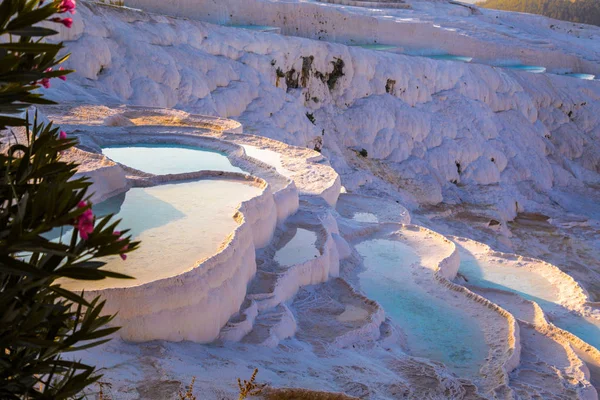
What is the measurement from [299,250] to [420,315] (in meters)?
1.53

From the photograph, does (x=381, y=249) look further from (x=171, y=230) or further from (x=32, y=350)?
(x=32, y=350)

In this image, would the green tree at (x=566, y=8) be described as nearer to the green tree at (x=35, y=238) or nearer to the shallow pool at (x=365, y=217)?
the shallow pool at (x=365, y=217)

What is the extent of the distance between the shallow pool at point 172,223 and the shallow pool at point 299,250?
710 mm

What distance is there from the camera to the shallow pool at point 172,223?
522 centimetres

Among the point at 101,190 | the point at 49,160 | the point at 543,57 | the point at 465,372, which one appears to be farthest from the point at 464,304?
the point at 543,57

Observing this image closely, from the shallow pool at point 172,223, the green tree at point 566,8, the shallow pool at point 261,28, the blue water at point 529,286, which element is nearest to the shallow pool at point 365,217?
the blue water at point 529,286

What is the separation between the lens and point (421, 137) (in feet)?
60.0

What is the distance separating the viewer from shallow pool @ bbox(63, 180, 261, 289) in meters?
5.22

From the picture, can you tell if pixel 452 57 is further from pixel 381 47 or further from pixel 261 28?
pixel 261 28

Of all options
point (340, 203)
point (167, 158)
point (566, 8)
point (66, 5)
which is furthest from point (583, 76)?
point (566, 8)

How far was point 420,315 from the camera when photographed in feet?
25.1

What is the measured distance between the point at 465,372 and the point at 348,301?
1.41 metres

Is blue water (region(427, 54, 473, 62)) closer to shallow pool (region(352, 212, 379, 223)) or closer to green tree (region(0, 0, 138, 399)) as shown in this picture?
shallow pool (region(352, 212, 379, 223))

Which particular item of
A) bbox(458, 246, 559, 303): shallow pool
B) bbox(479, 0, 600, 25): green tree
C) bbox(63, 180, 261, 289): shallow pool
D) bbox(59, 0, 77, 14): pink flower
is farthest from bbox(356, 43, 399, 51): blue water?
bbox(479, 0, 600, 25): green tree
